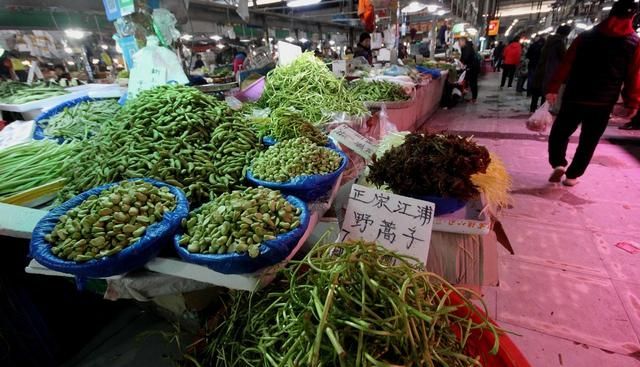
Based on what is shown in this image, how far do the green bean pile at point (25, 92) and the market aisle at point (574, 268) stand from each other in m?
4.62

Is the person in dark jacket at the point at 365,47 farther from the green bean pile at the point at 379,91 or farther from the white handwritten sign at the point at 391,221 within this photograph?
the white handwritten sign at the point at 391,221

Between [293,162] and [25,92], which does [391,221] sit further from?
[25,92]

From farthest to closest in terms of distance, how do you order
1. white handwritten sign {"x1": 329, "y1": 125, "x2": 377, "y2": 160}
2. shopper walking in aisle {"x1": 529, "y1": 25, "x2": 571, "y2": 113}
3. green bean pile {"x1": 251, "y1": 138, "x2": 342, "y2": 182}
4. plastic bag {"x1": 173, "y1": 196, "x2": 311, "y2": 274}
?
shopper walking in aisle {"x1": 529, "y1": 25, "x2": 571, "y2": 113} → white handwritten sign {"x1": 329, "y1": 125, "x2": 377, "y2": 160} → green bean pile {"x1": 251, "y1": 138, "x2": 342, "y2": 182} → plastic bag {"x1": 173, "y1": 196, "x2": 311, "y2": 274}

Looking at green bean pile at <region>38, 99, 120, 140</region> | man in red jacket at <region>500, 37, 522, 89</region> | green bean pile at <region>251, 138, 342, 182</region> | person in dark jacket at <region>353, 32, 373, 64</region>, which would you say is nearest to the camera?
green bean pile at <region>251, 138, 342, 182</region>

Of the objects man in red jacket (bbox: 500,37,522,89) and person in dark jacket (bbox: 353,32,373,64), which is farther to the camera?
man in red jacket (bbox: 500,37,522,89)

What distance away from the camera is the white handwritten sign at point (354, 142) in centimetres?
254

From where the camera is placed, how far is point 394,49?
27.3 ft

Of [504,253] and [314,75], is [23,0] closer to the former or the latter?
[314,75]

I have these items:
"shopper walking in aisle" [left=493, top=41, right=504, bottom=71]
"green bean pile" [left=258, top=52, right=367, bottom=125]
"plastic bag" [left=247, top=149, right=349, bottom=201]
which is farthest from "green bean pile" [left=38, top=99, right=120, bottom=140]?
"shopper walking in aisle" [left=493, top=41, right=504, bottom=71]

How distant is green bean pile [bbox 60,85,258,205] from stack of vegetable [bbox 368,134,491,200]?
0.96 m

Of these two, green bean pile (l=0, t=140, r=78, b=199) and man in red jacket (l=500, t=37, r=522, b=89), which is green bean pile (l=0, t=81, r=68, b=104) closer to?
green bean pile (l=0, t=140, r=78, b=199)

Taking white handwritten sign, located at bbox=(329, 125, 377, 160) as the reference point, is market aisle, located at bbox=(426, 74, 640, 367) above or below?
below

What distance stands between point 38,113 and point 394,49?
776cm

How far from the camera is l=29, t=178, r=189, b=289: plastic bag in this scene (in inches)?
45.4
